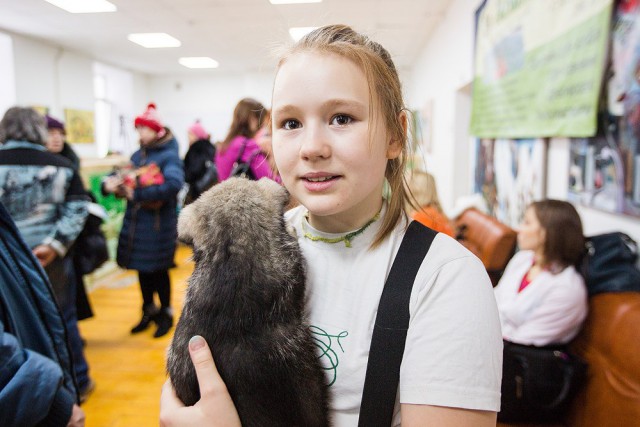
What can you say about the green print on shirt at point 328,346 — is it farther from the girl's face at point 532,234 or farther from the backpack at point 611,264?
the girl's face at point 532,234

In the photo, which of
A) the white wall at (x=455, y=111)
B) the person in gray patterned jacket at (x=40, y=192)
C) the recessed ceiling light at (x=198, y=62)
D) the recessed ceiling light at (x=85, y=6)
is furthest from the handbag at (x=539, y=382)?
the recessed ceiling light at (x=198, y=62)

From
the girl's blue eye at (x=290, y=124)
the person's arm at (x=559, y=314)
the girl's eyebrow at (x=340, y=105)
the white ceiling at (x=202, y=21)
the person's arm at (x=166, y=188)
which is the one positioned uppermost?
the white ceiling at (x=202, y=21)

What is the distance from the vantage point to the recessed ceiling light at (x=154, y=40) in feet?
22.7

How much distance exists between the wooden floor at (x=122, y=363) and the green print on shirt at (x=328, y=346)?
129 centimetres

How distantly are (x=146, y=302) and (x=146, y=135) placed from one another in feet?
4.44

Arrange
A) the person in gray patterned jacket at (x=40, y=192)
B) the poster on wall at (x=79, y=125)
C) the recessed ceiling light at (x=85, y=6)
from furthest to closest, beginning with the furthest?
the poster on wall at (x=79, y=125), the recessed ceiling light at (x=85, y=6), the person in gray patterned jacket at (x=40, y=192)

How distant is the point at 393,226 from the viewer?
0.73 m

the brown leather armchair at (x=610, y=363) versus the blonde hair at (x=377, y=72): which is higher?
the blonde hair at (x=377, y=72)

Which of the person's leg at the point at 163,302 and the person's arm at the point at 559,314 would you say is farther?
the person's leg at the point at 163,302

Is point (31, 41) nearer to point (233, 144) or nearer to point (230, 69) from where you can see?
point (230, 69)

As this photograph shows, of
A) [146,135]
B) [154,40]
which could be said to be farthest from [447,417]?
[154,40]

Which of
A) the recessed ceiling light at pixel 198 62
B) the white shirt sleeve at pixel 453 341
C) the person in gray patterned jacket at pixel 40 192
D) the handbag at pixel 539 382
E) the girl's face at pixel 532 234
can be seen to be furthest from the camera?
the recessed ceiling light at pixel 198 62

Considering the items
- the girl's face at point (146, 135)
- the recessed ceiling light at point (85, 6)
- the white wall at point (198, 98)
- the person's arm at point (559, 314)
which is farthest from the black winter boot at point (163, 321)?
the white wall at point (198, 98)

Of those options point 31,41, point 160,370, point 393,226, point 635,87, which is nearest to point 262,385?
point 393,226
